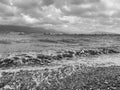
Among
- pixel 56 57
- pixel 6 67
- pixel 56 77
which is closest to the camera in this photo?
pixel 56 77

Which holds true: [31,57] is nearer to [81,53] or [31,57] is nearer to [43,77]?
[43,77]

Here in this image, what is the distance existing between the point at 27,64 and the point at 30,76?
3.04 meters

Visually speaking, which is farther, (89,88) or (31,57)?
(31,57)

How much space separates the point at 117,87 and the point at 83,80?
6.11 feet

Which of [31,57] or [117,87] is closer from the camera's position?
[117,87]

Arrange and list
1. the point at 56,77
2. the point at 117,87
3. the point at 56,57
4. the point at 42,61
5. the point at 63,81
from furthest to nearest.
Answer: the point at 56,57
the point at 42,61
the point at 56,77
the point at 63,81
the point at 117,87

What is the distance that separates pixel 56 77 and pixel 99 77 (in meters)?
2.74

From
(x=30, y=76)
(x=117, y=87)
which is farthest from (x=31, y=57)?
(x=117, y=87)

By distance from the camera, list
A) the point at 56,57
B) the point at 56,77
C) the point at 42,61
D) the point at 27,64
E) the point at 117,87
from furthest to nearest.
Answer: the point at 56,57
the point at 42,61
the point at 27,64
the point at 56,77
the point at 117,87

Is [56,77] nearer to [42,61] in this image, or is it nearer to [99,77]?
[99,77]

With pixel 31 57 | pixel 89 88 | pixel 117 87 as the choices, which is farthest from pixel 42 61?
pixel 117 87

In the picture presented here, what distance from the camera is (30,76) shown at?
786 cm

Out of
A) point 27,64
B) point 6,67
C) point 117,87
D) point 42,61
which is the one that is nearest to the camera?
point 117,87

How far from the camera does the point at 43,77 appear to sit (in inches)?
300
